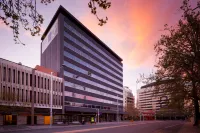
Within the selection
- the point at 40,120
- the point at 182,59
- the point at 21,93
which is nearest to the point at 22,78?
the point at 21,93

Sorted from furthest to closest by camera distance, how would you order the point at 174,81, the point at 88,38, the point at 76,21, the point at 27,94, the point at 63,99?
1. the point at 88,38
2. the point at 76,21
3. the point at 63,99
4. the point at 27,94
5. the point at 174,81

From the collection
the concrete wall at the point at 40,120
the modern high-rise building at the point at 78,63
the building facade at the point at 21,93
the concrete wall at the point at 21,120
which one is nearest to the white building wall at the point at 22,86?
the building facade at the point at 21,93

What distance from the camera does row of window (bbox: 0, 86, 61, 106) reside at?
2244 inches

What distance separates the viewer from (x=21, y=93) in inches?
2495

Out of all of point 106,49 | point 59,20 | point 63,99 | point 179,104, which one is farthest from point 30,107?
point 106,49

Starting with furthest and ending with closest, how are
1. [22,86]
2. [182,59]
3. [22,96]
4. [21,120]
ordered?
1. [22,86]
2. [22,96]
3. [21,120]
4. [182,59]

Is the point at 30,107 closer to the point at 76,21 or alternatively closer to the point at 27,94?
the point at 27,94

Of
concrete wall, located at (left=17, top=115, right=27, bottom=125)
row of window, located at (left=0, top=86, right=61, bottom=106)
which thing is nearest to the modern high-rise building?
row of window, located at (left=0, top=86, right=61, bottom=106)

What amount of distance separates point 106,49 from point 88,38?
26903 millimetres

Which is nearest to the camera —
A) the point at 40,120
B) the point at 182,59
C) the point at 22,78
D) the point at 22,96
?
the point at 182,59

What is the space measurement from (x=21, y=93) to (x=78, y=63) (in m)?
38.1

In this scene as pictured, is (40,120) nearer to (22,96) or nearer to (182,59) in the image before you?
(22,96)

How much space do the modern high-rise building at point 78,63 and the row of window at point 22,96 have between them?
11100mm

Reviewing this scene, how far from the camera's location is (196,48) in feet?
81.6
